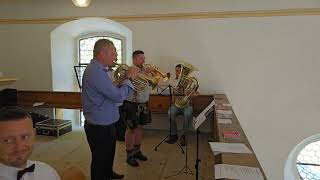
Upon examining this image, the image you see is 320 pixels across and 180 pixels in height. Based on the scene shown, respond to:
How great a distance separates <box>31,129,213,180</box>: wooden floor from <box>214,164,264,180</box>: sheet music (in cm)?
168

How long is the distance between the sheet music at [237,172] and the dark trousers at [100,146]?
48.5 inches

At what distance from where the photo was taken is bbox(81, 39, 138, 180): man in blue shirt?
262 centimetres

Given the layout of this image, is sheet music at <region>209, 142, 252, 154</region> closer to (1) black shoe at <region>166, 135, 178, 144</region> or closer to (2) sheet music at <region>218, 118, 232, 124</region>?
(2) sheet music at <region>218, 118, 232, 124</region>

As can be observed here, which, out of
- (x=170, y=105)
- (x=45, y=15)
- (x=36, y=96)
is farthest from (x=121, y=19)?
(x=36, y=96)

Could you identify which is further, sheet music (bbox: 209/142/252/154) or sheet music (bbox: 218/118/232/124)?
sheet music (bbox: 218/118/232/124)

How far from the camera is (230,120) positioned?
11.4ft

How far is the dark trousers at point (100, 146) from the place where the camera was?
8.94 ft

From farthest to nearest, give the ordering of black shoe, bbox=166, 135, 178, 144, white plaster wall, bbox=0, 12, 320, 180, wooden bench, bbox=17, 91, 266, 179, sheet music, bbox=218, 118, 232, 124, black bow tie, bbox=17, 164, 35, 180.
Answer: white plaster wall, bbox=0, 12, 320, 180 → wooden bench, bbox=17, 91, 266, 179 → black shoe, bbox=166, 135, 178, 144 → sheet music, bbox=218, 118, 232, 124 → black bow tie, bbox=17, 164, 35, 180

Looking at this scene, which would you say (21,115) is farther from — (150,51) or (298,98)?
(298,98)

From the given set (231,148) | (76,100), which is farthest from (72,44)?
(231,148)

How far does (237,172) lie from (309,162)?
4.83m

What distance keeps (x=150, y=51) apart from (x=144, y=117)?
2.20 meters

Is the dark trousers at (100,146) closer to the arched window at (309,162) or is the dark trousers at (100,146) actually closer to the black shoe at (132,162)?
the black shoe at (132,162)

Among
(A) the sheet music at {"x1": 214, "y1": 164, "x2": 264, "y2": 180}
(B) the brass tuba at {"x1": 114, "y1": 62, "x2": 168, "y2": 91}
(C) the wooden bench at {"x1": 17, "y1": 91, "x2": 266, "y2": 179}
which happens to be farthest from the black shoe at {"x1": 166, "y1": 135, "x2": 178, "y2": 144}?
(A) the sheet music at {"x1": 214, "y1": 164, "x2": 264, "y2": 180}
